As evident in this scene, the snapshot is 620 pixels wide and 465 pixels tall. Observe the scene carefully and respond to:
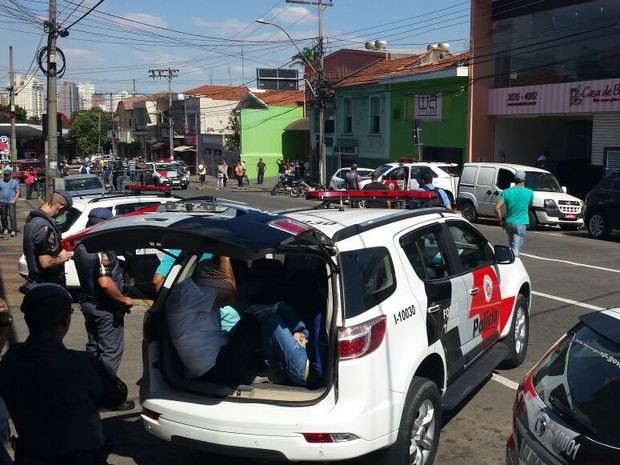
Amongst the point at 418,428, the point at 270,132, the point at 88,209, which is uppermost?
the point at 270,132

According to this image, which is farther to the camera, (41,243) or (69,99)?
(69,99)

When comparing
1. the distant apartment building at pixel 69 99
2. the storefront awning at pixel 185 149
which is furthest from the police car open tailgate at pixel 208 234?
the distant apartment building at pixel 69 99

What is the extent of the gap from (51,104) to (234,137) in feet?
122

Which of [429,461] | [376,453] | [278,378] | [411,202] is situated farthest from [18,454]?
[411,202]

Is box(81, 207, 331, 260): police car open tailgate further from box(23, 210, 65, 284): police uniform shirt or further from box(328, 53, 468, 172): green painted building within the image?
box(328, 53, 468, 172): green painted building

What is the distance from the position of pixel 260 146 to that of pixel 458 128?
26.2 m

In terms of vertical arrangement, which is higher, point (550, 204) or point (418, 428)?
point (550, 204)

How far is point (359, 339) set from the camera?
4.02 meters

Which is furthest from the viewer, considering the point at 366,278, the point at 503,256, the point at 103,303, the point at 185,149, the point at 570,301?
the point at 185,149

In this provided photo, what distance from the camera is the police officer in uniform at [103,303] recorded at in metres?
5.71

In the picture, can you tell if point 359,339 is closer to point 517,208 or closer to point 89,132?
point 517,208

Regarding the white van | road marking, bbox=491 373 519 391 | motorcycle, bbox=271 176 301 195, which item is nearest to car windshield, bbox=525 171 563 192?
the white van

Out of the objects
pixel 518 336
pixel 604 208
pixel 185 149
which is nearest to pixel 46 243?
pixel 518 336

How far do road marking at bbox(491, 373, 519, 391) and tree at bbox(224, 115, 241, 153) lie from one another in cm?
4969
